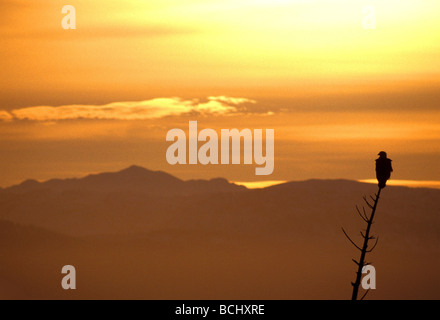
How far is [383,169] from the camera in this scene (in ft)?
45.2

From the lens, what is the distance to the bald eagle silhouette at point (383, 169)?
13.6 m

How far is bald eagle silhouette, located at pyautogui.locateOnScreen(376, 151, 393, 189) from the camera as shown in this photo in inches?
536
